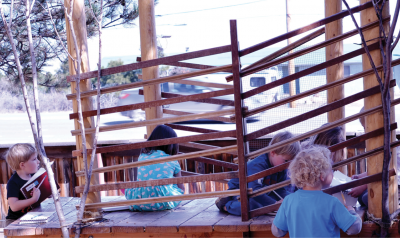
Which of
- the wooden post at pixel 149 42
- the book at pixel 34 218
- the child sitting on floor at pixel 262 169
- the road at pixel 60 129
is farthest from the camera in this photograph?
the road at pixel 60 129

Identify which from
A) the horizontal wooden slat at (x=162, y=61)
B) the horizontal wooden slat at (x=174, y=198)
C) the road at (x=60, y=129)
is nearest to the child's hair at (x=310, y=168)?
the horizontal wooden slat at (x=174, y=198)

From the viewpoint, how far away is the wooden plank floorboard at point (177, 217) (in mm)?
2655

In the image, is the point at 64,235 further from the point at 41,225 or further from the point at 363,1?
the point at 363,1

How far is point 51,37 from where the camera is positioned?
5.66 metres

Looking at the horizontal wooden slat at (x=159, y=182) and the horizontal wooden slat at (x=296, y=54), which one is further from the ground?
the horizontal wooden slat at (x=296, y=54)

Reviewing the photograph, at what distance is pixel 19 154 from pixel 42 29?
280cm

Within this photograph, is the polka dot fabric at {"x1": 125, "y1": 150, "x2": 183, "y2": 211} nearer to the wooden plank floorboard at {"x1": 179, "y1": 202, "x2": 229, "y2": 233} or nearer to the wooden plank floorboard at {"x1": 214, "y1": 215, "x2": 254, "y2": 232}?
the wooden plank floorboard at {"x1": 179, "y1": 202, "x2": 229, "y2": 233}

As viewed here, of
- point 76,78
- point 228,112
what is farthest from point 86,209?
point 228,112

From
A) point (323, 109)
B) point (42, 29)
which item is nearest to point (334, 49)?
point (323, 109)

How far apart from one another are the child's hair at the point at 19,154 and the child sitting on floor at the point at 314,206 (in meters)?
2.17

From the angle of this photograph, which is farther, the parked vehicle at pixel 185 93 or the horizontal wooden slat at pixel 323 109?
the parked vehicle at pixel 185 93

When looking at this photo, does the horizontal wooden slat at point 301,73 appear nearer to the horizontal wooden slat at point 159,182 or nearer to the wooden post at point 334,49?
the horizontal wooden slat at point 159,182

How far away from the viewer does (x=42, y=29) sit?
18.3 feet

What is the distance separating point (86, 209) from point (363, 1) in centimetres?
225
